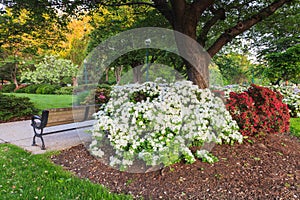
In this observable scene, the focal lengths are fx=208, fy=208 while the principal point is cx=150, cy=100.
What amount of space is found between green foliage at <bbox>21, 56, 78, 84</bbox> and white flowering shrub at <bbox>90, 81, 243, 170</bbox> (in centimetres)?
1762

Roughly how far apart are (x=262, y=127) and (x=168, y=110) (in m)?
1.83

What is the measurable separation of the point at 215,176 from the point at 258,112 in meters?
1.79

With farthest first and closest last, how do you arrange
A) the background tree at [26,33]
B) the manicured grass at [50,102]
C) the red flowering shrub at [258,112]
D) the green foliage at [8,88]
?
the green foliage at [8,88] < the manicured grass at [50,102] < the background tree at [26,33] < the red flowering shrub at [258,112]

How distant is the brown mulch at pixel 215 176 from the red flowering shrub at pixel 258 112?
451 millimetres

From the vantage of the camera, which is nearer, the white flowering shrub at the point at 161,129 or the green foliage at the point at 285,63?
the white flowering shrub at the point at 161,129

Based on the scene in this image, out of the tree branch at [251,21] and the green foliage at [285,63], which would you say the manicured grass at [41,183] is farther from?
the green foliage at [285,63]

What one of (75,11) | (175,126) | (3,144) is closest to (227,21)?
(75,11)

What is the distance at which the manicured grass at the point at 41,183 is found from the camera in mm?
1995

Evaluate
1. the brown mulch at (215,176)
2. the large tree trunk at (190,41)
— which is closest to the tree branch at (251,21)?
the large tree trunk at (190,41)

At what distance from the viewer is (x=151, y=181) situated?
229 centimetres

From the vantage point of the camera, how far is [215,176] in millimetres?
2334

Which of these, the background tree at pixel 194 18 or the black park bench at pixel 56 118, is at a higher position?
the background tree at pixel 194 18

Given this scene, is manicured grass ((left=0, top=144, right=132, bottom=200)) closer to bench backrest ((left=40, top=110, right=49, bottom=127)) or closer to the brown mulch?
the brown mulch

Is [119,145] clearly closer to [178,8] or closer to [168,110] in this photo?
[168,110]
